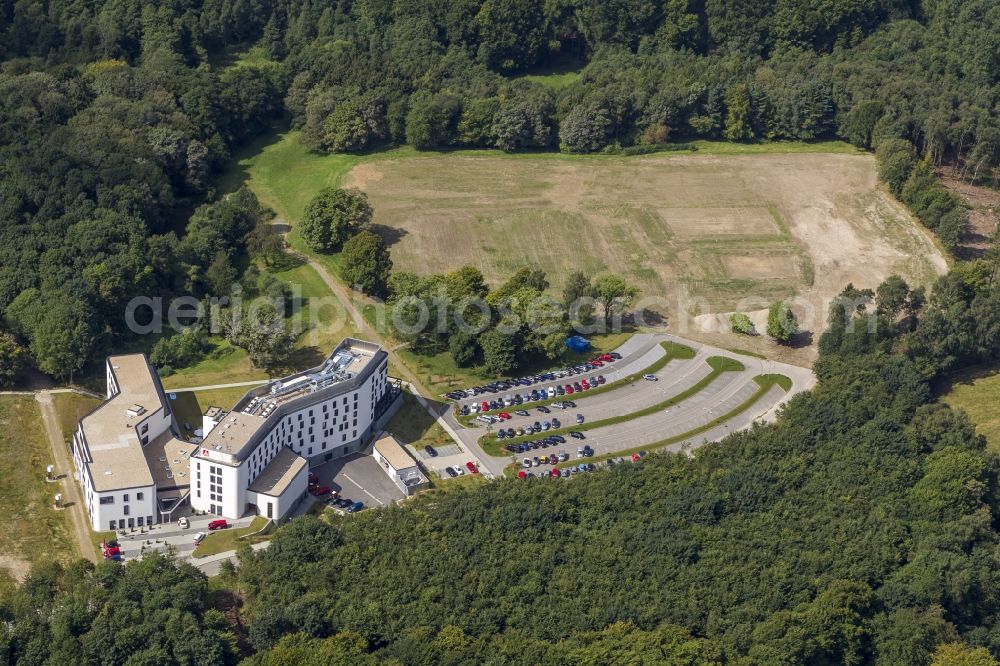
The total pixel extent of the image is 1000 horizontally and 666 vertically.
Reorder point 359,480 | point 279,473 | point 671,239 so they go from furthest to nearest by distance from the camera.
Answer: point 671,239 < point 359,480 < point 279,473

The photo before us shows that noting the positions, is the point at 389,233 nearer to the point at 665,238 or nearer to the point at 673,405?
the point at 665,238

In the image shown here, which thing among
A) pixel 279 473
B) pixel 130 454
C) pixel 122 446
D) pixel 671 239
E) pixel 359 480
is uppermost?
pixel 122 446

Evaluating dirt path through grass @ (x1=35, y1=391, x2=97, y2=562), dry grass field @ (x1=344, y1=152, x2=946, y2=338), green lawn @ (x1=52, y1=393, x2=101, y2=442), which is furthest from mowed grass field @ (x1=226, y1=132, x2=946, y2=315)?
dirt path through grass @ (x1=35, y1=391, x2=97, y2=562)

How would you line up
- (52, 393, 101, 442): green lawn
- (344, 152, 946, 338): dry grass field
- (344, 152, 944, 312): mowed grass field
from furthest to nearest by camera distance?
(344, 152, 944, 312): mowed grass field, (344, 152, 946, 338): dry grass field, (52, 393, 101, 442): green lawn

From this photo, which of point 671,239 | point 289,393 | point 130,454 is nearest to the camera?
point 130,454

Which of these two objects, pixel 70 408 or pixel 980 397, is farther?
pixel 980 397

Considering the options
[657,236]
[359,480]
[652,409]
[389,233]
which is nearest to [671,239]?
[657,236]

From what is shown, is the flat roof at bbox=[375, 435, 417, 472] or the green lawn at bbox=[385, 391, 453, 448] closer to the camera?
the flat roof at bbox=[375, 435, 417, 472]

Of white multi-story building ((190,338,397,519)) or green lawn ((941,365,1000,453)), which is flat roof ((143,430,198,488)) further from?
green lawn ((941,365,1000,453))
